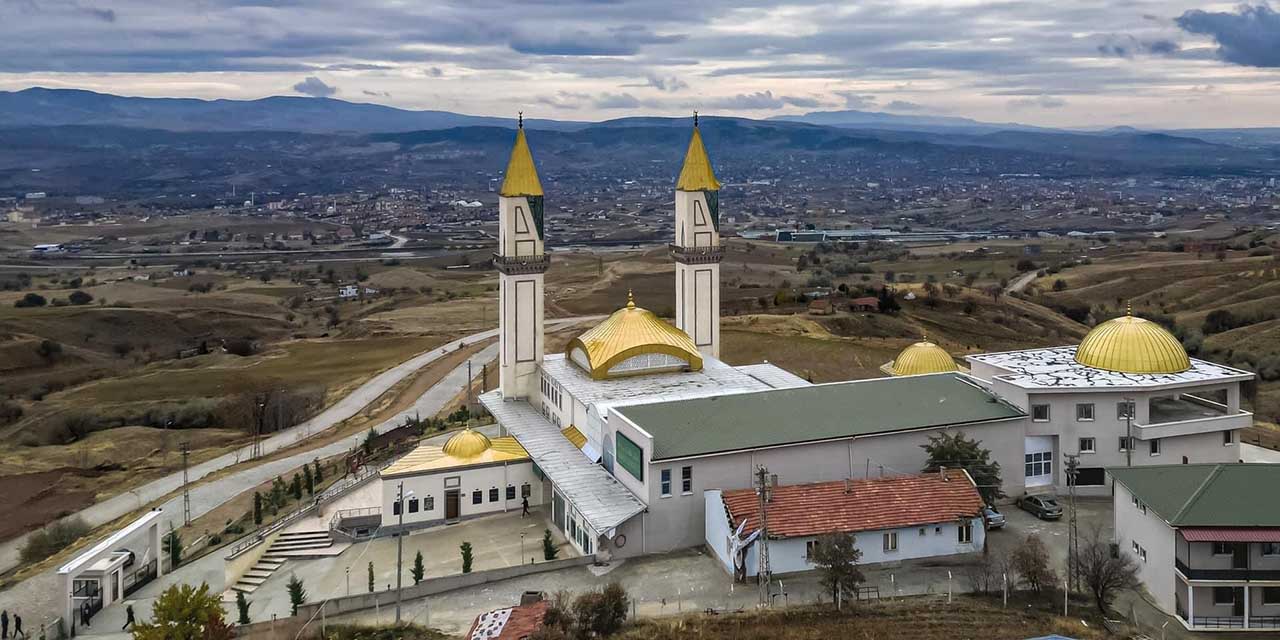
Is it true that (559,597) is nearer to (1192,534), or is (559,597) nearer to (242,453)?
(1192,534)

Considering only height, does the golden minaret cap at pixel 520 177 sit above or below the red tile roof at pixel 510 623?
above

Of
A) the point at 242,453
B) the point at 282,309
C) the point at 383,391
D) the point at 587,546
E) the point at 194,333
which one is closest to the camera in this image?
the point at 587,546

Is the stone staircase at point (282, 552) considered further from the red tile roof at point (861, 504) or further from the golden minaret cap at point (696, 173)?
the golden minaret cap at point (696, 173)

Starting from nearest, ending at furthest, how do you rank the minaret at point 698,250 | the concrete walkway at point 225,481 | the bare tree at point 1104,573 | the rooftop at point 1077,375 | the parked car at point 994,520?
the bare tree at point 1104,573 → the parked car at point 994,520 → the concrete walkway at point 225,481 → the rooftop at point 1077,375 → the minaret at point 698,250

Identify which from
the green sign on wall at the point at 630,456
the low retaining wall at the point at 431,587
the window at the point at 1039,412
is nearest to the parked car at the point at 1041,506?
the window at the point at 1039,412

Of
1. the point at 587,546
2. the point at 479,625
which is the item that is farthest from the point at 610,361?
the point at 479,625

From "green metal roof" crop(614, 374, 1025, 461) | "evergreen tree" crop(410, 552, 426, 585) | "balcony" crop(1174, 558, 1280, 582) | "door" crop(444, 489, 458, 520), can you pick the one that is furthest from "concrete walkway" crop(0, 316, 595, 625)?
"balcony" crop(1174, 558, 1280, 582)

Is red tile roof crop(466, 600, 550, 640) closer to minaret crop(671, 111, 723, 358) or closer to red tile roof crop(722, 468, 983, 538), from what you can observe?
red tile roof crop(722, 468, 983, 538)

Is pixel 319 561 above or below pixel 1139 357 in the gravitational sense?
below
